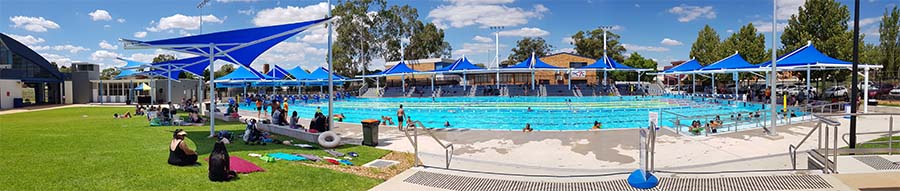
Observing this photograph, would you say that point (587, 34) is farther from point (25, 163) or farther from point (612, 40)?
point (25, 163)

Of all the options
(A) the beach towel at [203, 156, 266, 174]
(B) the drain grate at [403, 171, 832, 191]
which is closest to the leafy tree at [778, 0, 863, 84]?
(B) the drain grate at [403, 171, 832, 191]

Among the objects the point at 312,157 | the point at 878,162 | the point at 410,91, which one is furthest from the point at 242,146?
the point at 410,91

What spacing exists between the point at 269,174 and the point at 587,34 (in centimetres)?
6826

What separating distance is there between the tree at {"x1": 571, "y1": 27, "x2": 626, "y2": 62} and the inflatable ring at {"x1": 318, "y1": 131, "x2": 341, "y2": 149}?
206 feet

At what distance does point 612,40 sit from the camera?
69.6m

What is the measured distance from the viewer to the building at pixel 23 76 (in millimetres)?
28219

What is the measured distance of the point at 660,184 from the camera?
240 inches

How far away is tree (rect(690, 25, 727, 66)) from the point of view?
51.7 m

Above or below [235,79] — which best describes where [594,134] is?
below

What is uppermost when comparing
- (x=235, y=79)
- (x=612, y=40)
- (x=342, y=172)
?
(x=612, y=40)

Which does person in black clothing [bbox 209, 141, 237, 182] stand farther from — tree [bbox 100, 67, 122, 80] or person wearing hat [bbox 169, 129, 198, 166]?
tree [bbox 100, 67, 122, 80]

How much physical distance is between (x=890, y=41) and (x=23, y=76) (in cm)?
6113

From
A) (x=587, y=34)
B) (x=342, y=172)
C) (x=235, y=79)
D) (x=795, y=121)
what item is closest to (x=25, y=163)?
(x=342, y=172)

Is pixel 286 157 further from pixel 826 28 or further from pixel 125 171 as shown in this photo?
pixel 826 28
